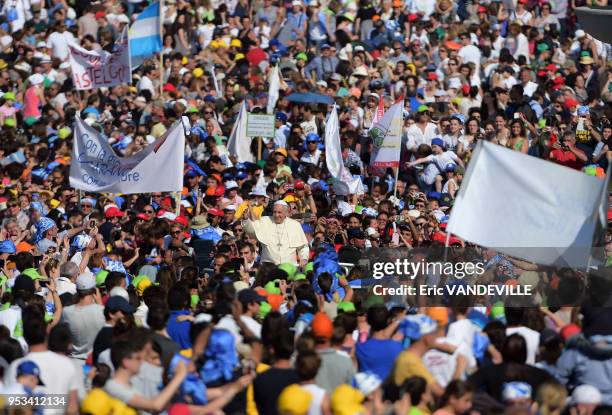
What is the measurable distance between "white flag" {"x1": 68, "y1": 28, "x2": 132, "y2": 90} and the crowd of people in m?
0.66

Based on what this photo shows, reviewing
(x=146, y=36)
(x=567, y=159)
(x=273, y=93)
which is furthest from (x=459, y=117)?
(x=146, y=36)

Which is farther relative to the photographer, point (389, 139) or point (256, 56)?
point (256, 56)

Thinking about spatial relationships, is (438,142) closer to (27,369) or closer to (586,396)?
(586,396)

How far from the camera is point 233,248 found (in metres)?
16.0

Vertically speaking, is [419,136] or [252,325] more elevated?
[252,325]

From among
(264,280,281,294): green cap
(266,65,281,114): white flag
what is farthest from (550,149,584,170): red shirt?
(264,280,281,294): green cap

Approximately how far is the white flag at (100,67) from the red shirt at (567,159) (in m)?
7.03

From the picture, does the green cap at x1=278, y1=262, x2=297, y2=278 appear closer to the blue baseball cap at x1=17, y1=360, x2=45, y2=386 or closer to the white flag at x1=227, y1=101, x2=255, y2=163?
the blue baseball cap at x1=17, y1=360, x2=45, y2=386

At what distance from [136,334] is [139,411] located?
0.62 m

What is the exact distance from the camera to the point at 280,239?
1658 cm

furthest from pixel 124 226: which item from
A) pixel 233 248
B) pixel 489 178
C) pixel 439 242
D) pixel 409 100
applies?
pixel 489 178

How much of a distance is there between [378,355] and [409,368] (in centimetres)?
58

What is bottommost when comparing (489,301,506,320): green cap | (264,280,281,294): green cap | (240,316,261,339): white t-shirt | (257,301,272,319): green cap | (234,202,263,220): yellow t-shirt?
(234,202,263,220): yellow t-shirt

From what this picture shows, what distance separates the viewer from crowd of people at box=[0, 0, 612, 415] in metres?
10.2
